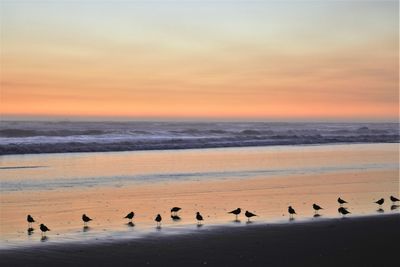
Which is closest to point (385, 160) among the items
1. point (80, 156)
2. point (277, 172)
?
point (277, 172)

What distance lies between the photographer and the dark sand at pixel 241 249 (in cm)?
1013

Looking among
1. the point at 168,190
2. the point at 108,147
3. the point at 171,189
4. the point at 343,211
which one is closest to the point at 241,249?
the point at 343,211

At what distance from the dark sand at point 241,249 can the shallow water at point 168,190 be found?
925mm

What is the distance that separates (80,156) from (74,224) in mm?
20724

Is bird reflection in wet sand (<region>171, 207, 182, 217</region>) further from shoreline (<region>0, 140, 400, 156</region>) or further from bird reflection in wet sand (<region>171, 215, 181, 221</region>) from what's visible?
shoreline (<region>0, 140, 400, 156</region>)

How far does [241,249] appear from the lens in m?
11.0

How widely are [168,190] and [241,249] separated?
8.66 metres

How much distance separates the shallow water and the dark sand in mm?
925

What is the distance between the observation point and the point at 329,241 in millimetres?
11727

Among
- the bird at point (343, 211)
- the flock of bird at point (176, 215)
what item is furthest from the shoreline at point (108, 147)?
the bird at point (343, 211)

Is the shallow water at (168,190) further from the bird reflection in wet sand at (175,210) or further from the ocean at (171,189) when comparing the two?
the bird reflection in wet sand at (175,210)

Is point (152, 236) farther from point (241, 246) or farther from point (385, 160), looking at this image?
point (385, 160)

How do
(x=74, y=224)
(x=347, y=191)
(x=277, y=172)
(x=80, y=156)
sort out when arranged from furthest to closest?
(x=80, y=156)
(x=277, y=172)
(x=347, y=191)
(x=74, y=224)

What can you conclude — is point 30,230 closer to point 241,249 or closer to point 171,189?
point 241,249
